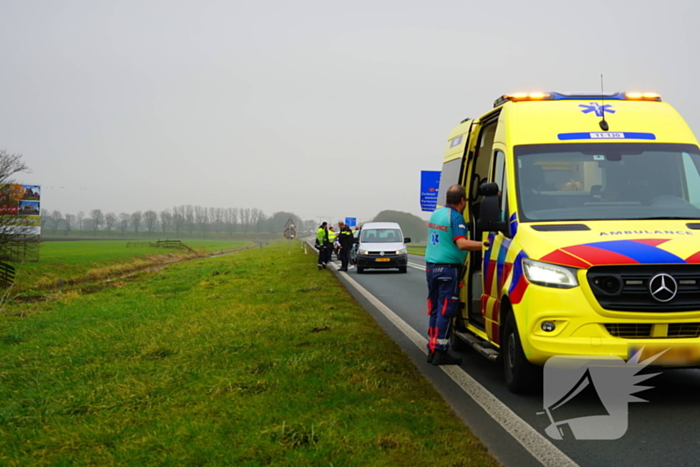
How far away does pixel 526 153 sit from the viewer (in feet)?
22.2

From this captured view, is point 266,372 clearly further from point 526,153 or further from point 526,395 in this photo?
point 526,153

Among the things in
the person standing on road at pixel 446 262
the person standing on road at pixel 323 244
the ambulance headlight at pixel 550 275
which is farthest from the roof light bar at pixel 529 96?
the person standing on road at pixel 323 244

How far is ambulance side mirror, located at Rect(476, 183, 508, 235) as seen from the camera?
6.32 meters

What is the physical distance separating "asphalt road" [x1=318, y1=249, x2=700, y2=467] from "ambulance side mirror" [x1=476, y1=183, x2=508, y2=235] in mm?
1475

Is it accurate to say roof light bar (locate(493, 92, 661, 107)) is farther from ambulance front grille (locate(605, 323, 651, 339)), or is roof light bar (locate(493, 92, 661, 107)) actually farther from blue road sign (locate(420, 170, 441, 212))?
blue road sign (locate(420, 170, 441, 212))

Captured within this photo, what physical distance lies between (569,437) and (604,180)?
2.66 m

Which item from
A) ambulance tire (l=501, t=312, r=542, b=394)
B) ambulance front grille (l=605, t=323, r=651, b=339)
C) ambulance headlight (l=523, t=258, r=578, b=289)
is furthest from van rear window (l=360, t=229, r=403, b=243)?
ambulance front grille (l=605, t=323, r=651, b=339)

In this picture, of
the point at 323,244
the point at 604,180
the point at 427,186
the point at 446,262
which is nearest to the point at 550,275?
the point at 604,180

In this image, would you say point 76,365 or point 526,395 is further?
point 76,365

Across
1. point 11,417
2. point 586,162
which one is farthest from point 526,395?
point 11,417

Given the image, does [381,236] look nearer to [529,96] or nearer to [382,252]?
[382,252]

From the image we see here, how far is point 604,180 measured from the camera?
6.62 metres

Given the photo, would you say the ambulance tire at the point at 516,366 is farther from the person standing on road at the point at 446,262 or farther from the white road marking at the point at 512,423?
the person standing on road at the point at 446,262

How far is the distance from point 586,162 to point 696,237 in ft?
4.45
